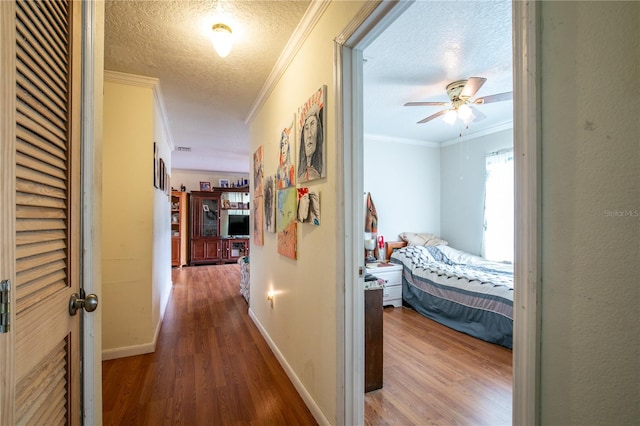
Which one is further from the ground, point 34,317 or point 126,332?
point 34,317

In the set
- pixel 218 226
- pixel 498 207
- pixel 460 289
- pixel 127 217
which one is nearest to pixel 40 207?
pixel 127 217

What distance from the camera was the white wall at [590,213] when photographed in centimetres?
50

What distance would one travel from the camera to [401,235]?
477 cm

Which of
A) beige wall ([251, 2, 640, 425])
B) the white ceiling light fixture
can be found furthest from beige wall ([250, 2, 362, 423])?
beige wall ([251, 2, 640, 425])

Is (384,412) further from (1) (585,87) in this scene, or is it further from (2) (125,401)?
(1) (585,87)

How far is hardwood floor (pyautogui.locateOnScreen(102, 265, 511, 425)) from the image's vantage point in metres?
1.79

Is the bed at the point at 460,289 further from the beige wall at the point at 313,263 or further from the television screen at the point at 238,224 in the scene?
the television screen at the point at 238,224

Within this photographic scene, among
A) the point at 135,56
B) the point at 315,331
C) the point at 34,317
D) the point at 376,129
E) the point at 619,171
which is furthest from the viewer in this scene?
the point at 376,129

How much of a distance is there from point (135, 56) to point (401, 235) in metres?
4.13

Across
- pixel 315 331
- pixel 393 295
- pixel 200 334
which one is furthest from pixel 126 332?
pixel 393 295

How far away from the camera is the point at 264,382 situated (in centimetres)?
214

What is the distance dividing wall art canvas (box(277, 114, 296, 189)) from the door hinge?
1.58 metres

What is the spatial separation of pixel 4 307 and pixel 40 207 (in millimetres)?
295

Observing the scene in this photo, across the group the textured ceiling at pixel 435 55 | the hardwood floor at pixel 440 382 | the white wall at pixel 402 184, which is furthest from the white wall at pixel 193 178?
the hardwood floor at pixel 440 382
